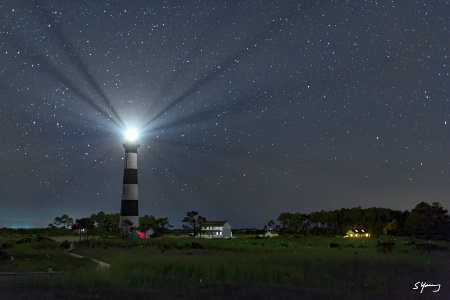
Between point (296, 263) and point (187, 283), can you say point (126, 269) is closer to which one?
point (187, 283)

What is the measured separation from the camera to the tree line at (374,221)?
104m

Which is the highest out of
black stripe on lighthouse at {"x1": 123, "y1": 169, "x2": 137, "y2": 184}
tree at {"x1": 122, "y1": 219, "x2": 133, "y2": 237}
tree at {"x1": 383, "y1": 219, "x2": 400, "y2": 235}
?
black stripe on lighthouse at {"x1": 123, "y1": 169, "x2": 137, "y2": 184}

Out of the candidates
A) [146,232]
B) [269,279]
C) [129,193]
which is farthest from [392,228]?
[269,279]

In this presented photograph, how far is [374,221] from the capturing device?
127875 mm

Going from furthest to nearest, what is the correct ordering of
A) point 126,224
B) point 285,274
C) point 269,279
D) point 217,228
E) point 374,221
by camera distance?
point 217,228 → point 374,221 → point 126,224 → point 285,274 → point 269,279

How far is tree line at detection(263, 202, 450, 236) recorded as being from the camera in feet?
340

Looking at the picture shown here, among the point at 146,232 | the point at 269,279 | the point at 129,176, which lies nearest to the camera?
A: the point at 269,279

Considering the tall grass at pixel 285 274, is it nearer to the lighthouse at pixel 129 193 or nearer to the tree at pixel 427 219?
the lighthouse at pixel 129 193

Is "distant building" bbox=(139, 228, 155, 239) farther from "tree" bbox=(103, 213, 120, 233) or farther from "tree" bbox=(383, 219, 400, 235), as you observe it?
"tree" bbox=(383, 219, 400, 235)

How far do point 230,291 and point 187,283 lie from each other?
9.51 ft

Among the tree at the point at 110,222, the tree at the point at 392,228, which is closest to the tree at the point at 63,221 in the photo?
the tree at the point at 110,222

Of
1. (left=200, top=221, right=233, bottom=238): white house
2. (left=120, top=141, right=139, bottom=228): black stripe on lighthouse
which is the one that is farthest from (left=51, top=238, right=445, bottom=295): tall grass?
(left=200, top=221, right=233, bottom=238): white house

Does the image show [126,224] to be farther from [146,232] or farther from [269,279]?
[269,279]

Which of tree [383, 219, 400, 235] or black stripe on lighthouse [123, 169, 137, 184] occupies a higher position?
black stripe on lighthouse [123, 169, 137, 184]
